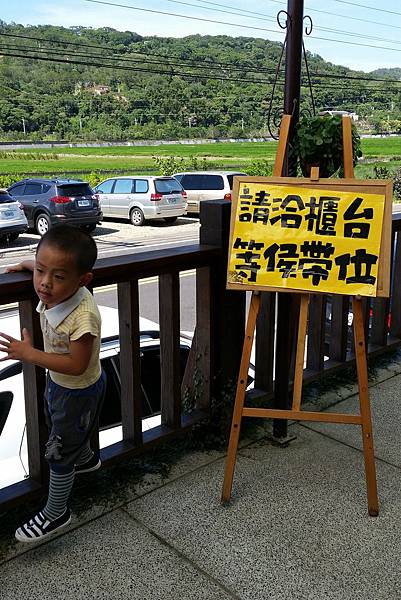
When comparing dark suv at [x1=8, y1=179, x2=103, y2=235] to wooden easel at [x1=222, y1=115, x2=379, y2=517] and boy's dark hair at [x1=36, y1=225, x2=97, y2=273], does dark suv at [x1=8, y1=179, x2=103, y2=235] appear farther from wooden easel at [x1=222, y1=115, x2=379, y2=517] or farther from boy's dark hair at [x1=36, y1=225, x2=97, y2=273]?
boy's dark hair at [x1=36, y1=225, x2=97, y2=273]

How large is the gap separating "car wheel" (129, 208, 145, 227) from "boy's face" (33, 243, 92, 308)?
64.1ft

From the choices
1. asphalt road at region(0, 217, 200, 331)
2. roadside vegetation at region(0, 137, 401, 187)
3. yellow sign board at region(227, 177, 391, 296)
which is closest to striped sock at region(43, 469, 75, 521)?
yellow sign board at region(227, 177, 391, 296)

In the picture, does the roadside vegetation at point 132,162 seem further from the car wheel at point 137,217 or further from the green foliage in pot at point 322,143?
the green foliage in pot at point 322,143

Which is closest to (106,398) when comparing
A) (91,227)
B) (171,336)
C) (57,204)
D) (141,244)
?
(171,336)

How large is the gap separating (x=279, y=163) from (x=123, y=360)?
118 centimetres

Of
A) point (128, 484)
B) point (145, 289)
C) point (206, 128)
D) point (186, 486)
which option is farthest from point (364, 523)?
point (206, 128)

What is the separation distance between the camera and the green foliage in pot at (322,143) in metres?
2.72

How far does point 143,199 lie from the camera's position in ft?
69.3

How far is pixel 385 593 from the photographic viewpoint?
7.02ft

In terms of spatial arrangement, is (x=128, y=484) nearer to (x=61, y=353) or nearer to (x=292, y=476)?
(x=292, y=476)

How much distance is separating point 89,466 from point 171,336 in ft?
2.43

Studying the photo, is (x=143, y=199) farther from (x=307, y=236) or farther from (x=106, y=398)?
(x=307, y=236)

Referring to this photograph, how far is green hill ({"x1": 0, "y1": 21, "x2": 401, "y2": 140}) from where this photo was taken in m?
105

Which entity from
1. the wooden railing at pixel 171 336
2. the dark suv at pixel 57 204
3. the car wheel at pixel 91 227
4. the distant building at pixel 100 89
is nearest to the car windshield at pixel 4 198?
the dark suv at pixel 57 204
